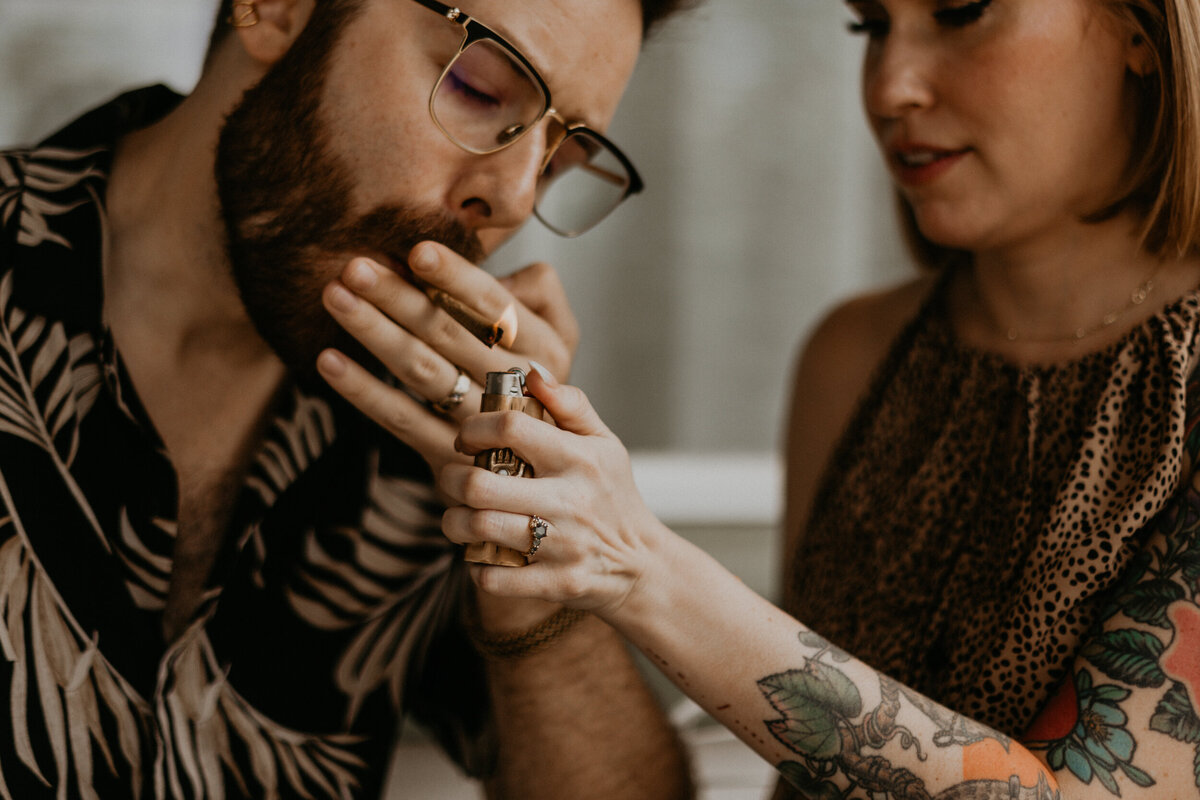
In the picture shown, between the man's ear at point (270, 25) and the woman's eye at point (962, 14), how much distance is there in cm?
76

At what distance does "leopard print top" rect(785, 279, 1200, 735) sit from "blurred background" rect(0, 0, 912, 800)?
1113mm

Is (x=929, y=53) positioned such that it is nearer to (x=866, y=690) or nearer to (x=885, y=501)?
(x=885, y=501)

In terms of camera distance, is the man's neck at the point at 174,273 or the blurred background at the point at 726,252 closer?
the man's neck at the point at 174,273

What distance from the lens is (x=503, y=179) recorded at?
3.52 ft

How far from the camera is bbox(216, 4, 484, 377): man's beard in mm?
1072

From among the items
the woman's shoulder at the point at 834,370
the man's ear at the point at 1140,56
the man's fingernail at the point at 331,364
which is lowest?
the woman's shoulder at the point at 834,370

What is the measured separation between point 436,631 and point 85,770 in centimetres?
48

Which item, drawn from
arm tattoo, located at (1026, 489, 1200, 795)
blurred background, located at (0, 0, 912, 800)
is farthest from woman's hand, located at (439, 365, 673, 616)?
blurred background, located at (0, 0, 912, 800)

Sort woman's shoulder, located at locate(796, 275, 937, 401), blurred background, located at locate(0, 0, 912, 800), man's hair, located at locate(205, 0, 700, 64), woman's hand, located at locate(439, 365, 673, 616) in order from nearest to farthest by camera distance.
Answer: woman's hand, located at locate(439, 365, 673, 616), man's hair, located at locate(205, 0, 700, 64), woman's shoulder, located at locate(796, 275, 937, 401), blurred background, located at locate(0, 0, 912, 800)

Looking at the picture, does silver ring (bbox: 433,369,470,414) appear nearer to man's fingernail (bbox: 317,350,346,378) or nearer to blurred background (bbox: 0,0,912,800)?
man's fingernail (bbox: 317,350,346,378)

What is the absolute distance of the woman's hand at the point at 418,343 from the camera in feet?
3.34

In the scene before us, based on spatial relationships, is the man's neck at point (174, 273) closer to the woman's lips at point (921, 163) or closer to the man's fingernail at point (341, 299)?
the man's fingernail at point (341, 299)

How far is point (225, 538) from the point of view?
47.4 inches

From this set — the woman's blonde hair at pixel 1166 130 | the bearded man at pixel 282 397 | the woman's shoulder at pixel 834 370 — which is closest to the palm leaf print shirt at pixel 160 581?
the bearded man at pixel 282 397
